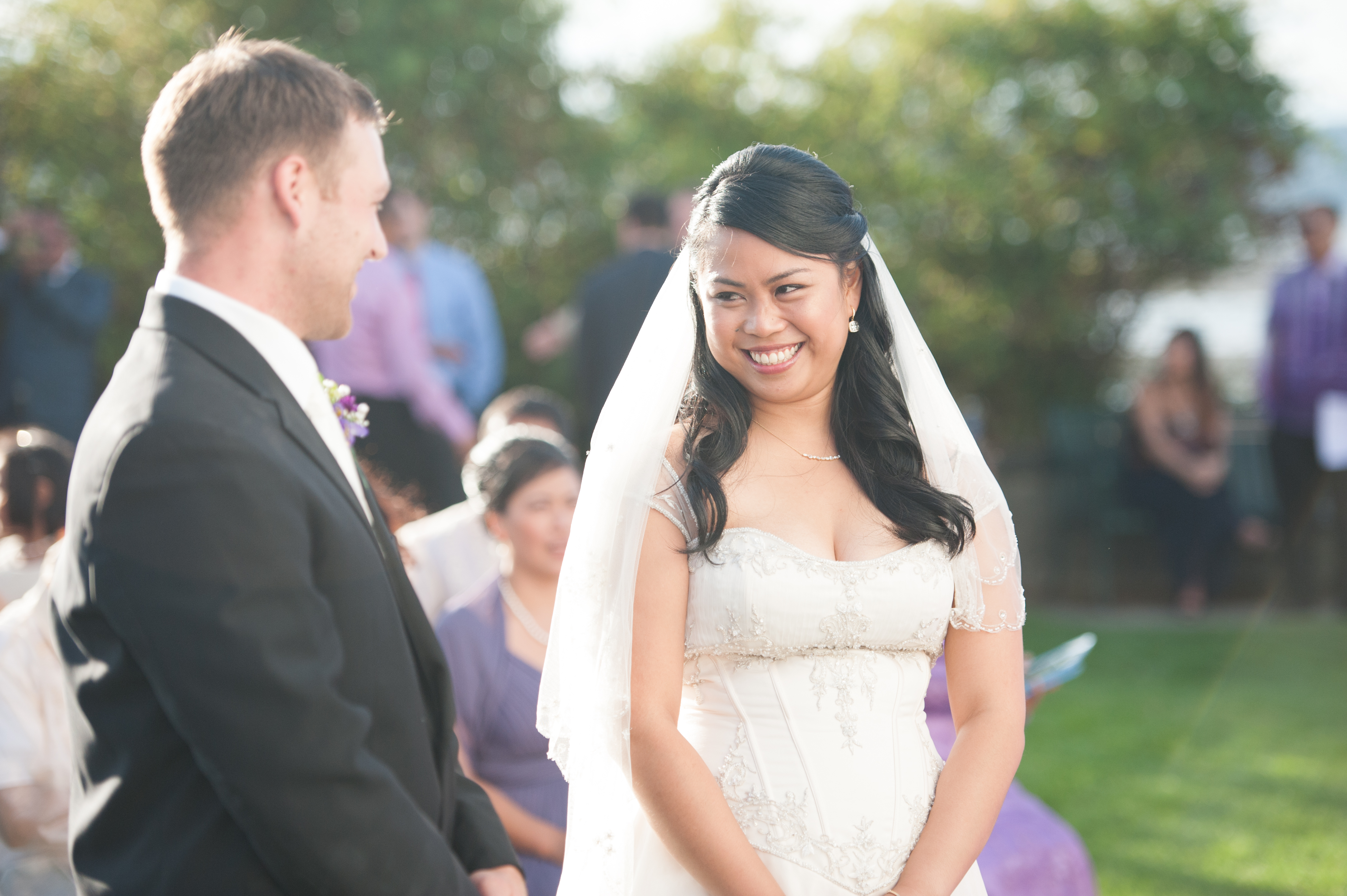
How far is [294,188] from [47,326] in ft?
19.3

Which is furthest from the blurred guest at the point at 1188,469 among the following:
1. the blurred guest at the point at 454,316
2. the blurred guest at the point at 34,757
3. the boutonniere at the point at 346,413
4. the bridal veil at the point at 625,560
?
the blurred guest at the point at 34,757

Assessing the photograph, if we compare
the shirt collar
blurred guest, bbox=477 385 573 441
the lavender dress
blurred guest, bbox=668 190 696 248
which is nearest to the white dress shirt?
the shirt collar

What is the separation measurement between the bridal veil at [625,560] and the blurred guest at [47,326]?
5.44 metres

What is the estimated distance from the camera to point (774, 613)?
209 cm

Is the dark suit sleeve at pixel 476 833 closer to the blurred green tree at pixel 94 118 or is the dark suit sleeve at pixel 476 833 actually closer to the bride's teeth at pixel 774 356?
the bride's teeth at pixel 774 356

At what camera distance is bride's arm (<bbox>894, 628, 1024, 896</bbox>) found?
6.91 ft

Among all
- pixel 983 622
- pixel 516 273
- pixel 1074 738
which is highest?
pixel 516 273

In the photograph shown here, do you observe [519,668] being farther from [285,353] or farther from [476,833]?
[285,353]

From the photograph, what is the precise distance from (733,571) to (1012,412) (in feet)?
30.9

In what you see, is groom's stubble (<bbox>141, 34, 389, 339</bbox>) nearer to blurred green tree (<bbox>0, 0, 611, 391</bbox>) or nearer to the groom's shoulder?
the groom's shoulder

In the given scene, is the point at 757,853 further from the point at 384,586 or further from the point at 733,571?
the point at 384,586

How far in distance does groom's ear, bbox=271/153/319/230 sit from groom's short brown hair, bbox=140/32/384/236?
11 mm

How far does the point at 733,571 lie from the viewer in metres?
2.09

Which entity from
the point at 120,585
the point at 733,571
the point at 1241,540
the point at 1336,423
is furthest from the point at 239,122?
the point at 1241,540
